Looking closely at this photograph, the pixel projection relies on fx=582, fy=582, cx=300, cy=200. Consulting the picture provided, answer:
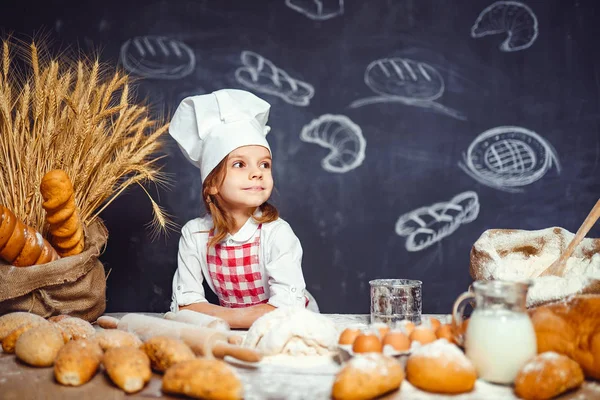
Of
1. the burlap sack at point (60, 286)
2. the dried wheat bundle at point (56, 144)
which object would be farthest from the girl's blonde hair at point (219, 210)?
the burlap sack at point (60, 286)

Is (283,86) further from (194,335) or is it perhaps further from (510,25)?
(194,335)

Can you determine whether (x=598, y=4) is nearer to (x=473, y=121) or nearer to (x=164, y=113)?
(x=473, y=121)

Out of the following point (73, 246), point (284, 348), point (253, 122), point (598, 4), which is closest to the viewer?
point (284, 348)

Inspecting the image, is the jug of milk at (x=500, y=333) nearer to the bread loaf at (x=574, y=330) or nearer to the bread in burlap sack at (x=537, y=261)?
the bread loaf at (x=574, y=330)

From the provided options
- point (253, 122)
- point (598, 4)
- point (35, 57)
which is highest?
point (598, 4)

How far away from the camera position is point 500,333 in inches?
39.5

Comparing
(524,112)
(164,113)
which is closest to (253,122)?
(164,113)

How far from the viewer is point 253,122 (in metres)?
1.82

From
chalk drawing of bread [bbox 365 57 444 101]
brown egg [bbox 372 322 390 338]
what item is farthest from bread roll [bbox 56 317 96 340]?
chalk drawing of bread [bbox 365 57 444 101]

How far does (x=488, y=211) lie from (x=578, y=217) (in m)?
0.35

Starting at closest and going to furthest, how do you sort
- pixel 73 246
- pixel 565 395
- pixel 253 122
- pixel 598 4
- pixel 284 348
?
pixel 565 395, pixel 284 348, pixel 73 246, pixel 253 122, pixel 598 4

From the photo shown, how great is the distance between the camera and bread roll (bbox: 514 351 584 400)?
93 cm

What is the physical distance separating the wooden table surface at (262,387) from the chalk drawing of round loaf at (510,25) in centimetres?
155

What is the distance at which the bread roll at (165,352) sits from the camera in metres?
1.09
